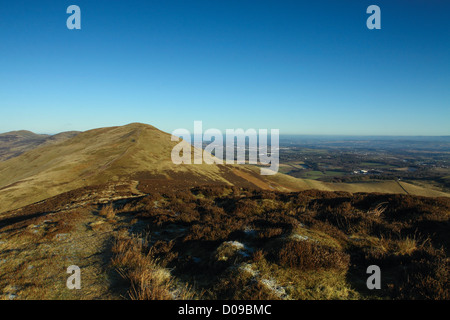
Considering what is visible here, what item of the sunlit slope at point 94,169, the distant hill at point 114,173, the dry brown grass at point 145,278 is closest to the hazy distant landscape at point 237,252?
the dry brown grass at point 145,278

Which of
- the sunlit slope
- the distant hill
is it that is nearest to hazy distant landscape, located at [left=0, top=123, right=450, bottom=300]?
the distant hill

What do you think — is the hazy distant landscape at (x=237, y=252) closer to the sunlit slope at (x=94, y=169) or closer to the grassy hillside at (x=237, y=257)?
the grassy hillside at (x=237, y=257)

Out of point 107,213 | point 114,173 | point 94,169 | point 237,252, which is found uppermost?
point 237,252

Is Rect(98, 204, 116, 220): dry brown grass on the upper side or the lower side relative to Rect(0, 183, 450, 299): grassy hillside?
lower

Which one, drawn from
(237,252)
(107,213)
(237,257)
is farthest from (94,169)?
(237,257)

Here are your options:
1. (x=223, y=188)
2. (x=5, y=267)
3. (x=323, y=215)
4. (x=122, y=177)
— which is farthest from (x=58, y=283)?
(x=122, y=177)

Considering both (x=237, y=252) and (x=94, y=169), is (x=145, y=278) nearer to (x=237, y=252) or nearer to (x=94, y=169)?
(x=237, y=252)

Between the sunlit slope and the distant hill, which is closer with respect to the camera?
the sunlit slope

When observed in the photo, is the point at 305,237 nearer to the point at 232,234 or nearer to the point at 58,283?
the point at 232,234

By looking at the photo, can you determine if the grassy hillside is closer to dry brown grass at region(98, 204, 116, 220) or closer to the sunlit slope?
dry brown grass at region(98, 204, 116, 220)
